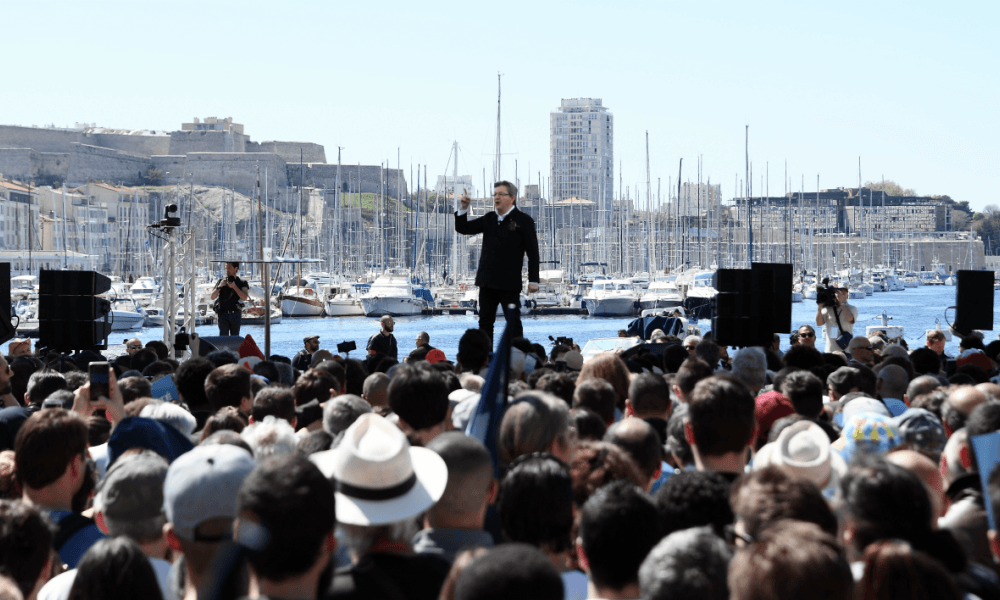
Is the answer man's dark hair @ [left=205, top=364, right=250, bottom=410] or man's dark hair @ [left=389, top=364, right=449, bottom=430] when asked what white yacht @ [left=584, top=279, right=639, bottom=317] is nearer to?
man's dark hair @ [left=205, top=364, right=250, bottom=410]

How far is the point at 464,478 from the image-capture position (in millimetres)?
3807

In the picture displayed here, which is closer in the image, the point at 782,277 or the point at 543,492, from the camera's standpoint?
the point at 543,492

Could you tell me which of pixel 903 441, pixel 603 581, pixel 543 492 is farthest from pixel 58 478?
pixel 903 441

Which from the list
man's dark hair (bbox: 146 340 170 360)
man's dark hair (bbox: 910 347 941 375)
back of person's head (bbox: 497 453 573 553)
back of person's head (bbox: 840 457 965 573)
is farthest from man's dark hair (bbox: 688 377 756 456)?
man's dark hair (bbox: 146 340 170 360)

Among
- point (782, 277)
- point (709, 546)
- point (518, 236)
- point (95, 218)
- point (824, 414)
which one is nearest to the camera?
point (709, 546)

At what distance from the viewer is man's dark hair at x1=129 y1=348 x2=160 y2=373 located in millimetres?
10073

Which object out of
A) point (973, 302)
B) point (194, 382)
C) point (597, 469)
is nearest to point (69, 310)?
point (194, 382)

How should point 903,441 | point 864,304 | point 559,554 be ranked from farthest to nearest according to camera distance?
point 864,304 < point 903,441 < point 559,554

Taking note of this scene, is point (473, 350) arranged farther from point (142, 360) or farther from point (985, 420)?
point (985, 420)

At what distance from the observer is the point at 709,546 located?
2.95 m

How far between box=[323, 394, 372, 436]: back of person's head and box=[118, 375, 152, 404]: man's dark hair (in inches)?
72.4

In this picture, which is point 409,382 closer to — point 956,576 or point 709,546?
point 709,546

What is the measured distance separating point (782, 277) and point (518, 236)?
417 cm

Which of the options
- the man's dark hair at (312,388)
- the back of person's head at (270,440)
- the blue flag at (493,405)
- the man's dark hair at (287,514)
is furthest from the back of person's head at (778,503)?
the man's dark hair at (312,388)
